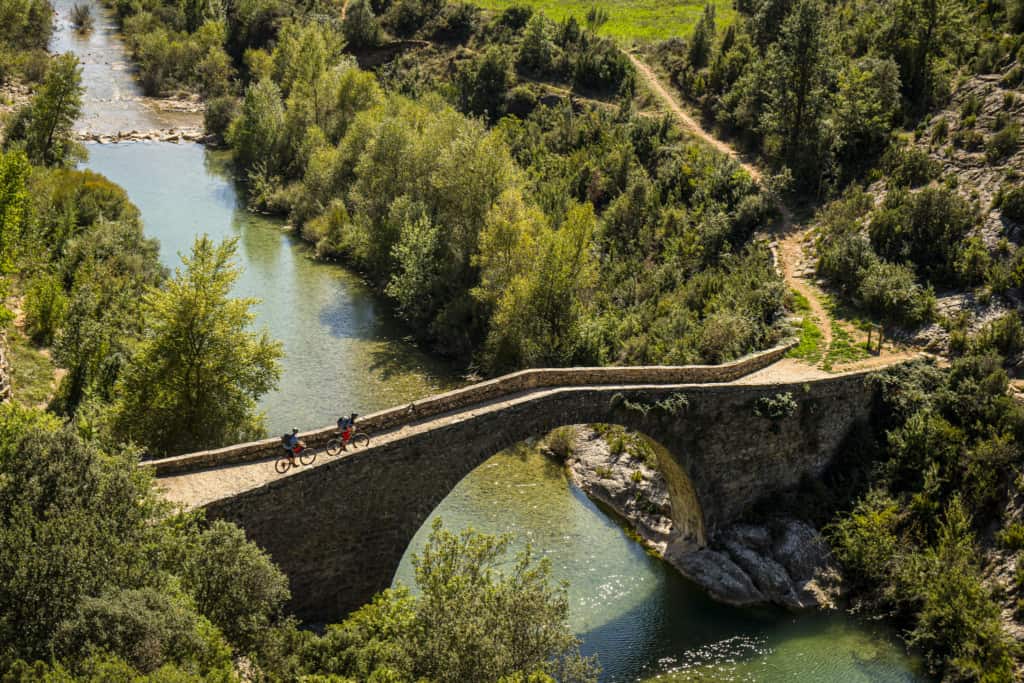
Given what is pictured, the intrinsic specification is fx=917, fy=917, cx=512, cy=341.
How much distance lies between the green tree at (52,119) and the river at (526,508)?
21.8 ft

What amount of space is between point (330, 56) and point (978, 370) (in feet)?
221

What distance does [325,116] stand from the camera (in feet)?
254

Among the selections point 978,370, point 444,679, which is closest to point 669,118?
point 978,370

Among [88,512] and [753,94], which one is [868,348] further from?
[88,512]

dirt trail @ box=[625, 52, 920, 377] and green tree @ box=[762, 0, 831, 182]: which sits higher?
green tree @ box=[762, 0, 831, 182]

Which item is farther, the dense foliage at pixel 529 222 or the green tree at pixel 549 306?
the dense foliage at pixel 529 222

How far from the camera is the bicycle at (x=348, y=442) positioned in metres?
28.9

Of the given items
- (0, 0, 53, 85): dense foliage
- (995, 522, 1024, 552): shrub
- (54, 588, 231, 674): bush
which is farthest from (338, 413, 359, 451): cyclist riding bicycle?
(0, 0, 53, 85): dense foliage

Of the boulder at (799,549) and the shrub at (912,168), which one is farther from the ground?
the shrub at (912,168)

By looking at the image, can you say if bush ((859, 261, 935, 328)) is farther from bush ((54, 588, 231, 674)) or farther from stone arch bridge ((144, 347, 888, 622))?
bush ((54, 588, 231, 674))

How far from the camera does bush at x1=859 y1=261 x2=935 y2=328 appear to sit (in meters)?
40.9

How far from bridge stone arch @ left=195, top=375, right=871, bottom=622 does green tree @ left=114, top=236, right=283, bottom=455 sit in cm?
730

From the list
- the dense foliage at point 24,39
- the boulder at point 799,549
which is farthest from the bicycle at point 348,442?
the dense foliage at point 24,39

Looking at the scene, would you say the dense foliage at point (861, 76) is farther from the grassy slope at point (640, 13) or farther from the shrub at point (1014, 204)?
the grassy slope at point (640, 13)
